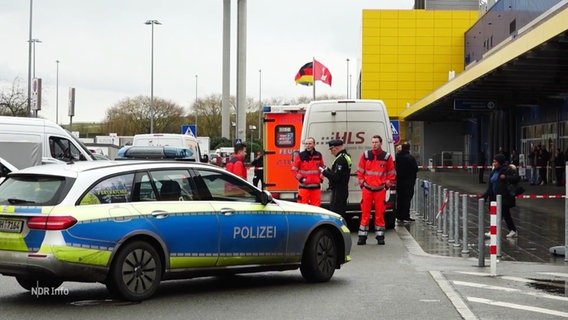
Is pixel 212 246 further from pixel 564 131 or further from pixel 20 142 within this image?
pixel 564 131

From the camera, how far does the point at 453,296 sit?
30.3 feet

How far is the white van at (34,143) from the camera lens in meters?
18.0

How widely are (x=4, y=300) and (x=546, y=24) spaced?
15153 millimetres

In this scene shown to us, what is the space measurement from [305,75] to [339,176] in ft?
136

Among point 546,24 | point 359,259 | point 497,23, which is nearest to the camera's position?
point 359,259

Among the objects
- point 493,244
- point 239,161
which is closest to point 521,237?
point 493,244

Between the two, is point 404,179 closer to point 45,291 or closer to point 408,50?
point 45,291

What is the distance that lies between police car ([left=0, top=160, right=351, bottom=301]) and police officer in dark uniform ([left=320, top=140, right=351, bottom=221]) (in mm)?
4587

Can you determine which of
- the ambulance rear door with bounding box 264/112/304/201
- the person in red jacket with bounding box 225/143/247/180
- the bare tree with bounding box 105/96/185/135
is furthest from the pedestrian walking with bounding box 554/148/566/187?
the bare tree with bounding box 105/96/185/135

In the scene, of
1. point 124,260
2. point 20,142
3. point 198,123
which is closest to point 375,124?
point 20,142

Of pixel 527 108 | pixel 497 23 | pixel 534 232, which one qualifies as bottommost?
pixel 534 232

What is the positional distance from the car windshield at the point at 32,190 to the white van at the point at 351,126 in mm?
8802

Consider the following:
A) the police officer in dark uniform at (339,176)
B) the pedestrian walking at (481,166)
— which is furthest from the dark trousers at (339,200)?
the pedestrian walking at (481,166)

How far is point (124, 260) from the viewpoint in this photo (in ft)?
27.9
